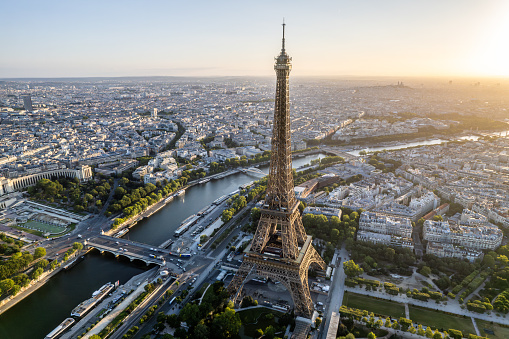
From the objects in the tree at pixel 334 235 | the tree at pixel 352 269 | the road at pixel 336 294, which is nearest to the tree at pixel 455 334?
the road at pixel 336 294

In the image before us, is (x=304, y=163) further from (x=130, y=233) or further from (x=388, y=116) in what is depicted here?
(x=388, y=116)

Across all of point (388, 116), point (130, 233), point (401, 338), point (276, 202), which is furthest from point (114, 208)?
point (388, 116)

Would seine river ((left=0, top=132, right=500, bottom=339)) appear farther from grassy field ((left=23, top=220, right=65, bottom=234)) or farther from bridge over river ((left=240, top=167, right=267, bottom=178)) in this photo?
bridge over river ((left=240, top=167, right=267, bottom=178))

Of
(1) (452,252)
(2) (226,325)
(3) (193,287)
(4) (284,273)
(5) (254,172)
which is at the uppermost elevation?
(4) (284,273)

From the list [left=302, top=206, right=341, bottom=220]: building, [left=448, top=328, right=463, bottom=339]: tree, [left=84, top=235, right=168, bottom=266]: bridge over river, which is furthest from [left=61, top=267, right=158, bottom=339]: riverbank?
[left=448, top=328, right=463, bottom=339]: tree

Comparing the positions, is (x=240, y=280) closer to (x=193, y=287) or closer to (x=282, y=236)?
(x=193, y=287)

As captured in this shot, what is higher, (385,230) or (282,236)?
(282,236)

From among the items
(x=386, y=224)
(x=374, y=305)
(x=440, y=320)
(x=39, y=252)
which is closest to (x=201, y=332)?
(x=374, y=305)

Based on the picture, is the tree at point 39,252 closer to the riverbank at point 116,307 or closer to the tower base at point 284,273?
the riverbank at point 116,307
